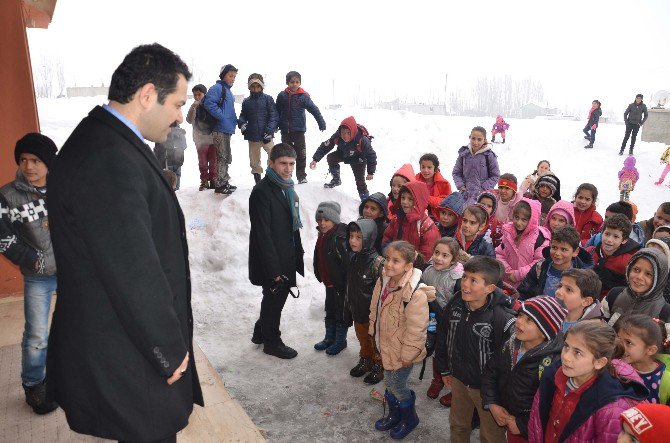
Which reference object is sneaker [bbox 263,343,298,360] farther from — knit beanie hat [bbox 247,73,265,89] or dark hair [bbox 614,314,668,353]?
knit beanie hat [bbox 247,73,265,89]

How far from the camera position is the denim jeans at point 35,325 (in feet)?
11.9

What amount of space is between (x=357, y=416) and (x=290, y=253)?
187 centimetres

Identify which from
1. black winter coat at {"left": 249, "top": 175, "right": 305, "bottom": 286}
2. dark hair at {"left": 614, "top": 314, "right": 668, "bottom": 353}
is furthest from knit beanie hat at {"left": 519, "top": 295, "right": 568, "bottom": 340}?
black winter coat at {"left": 249, "top": 175, "right": 305, "bottom": 286}

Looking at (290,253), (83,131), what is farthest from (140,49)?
(290,253)

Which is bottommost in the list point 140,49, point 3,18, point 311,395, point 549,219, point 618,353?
point 311,395

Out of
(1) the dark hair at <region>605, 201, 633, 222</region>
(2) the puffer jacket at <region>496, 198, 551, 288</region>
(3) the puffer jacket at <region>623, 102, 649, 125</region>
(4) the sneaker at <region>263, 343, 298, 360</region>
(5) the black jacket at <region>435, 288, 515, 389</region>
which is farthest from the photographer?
(3) the puffer jacket at <region>623, 102, 649, 125</region>

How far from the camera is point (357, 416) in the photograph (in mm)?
4246

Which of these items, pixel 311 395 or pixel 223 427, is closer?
pixel 223 427

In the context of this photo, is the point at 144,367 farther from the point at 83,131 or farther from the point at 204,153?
the point at 204,153

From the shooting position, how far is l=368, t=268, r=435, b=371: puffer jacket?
369cm

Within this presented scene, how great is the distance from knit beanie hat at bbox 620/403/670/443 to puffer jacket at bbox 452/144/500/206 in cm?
538

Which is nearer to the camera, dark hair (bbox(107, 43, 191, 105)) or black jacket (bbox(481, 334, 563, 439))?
dark hair (bbox(107, 43, 191, 105))

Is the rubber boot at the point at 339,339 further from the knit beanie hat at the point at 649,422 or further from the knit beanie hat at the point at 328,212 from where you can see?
the knit beanie hat at the point at 649,422

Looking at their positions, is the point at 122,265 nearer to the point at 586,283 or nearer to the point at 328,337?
the point at 586,283
